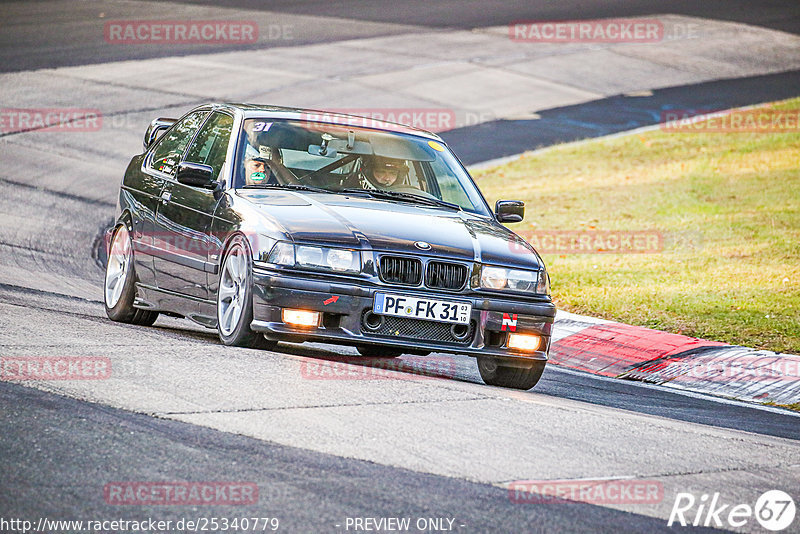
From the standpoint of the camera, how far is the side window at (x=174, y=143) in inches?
383

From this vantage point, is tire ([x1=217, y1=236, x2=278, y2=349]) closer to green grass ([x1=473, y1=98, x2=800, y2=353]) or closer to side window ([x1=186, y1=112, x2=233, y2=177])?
side window ([x1=186, y1=112, x2=233, y2=177])

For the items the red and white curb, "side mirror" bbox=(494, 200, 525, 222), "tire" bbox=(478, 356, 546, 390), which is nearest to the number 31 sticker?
"side mirror" bbox=(494, 200, 525, 222)

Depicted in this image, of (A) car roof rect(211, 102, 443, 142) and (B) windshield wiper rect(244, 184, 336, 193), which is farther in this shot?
(A) car roof rect(211, 102, 443, 142)

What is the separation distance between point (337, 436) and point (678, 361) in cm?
497

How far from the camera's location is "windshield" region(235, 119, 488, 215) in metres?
8.75

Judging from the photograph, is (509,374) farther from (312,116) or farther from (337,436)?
(337,436)

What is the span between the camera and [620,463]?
608 centimetres

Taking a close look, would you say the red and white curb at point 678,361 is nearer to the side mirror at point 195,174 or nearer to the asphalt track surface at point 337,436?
the asphalt track surface at point 337,436

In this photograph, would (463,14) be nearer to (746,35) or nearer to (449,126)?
(746,35)

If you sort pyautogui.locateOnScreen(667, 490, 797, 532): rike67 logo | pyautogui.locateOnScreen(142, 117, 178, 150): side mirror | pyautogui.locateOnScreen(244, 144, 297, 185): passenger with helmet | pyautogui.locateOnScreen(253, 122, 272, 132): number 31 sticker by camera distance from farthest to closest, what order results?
1. pyautogui.locateOnScreen(142, 117, 178, 150): side mirror
2. pyautogui.locateOnScreen(253, 122, 272, 132): number 31 sticker
3. pyautogui.locateOnScreen(244, 144, 297, 185): passenger with helmet
4. pyautogui.locateOnScreen(667, 490, 797, 532): rike67 logo

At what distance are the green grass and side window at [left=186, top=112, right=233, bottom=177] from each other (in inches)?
173

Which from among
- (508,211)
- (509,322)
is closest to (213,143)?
(508,211)

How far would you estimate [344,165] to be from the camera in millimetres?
8930

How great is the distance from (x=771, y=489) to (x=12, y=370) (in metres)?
3.85
